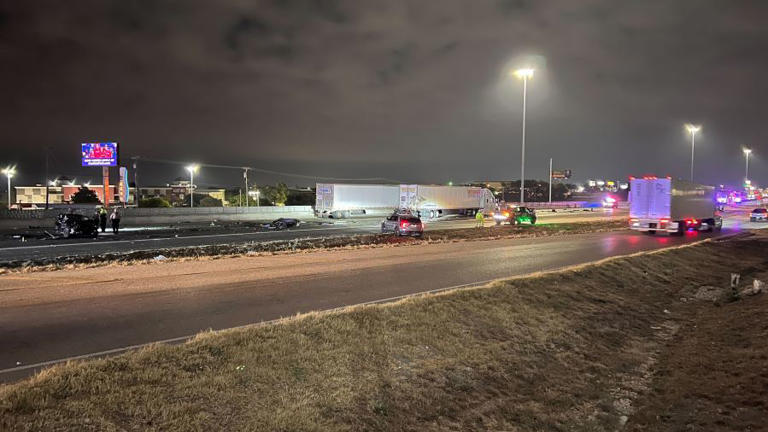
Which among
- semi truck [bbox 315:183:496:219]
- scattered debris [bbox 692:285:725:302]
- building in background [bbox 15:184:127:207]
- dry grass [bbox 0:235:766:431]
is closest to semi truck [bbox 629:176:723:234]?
scattered debris [bbox 692:285:725:302]

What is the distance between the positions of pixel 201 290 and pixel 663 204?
29.1m

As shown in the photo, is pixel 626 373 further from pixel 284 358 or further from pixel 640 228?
pixel 640 228

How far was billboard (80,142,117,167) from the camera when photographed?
52969 millimetres

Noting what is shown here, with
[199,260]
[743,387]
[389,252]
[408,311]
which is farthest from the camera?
[389,252]

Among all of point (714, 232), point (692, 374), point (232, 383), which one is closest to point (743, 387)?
point (692, 374)

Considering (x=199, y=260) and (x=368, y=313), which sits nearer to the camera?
(x=368, y=313)

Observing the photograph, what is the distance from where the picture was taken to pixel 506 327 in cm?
1071

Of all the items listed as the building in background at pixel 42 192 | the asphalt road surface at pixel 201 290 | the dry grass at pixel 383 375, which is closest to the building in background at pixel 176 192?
the building in background at pixel 42 192

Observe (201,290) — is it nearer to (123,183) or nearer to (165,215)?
(165,215)

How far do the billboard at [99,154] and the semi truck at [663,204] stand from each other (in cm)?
4887

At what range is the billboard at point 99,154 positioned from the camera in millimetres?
52969

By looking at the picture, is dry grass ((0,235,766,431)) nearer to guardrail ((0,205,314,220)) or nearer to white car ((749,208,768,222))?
guardrail ((0,205,314,220))

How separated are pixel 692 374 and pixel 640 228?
2566 centimetres

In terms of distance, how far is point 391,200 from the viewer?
182 feet
